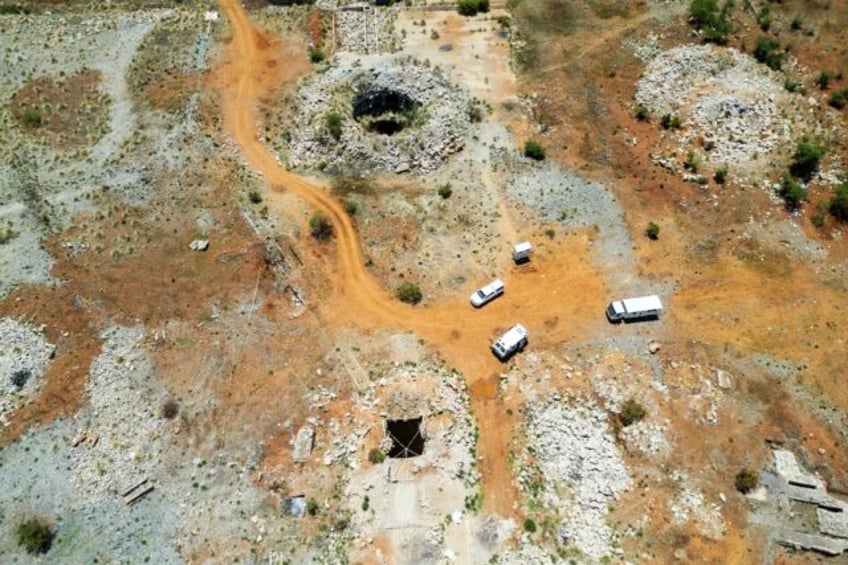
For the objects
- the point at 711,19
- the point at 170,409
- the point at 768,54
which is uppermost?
the point at 711,19

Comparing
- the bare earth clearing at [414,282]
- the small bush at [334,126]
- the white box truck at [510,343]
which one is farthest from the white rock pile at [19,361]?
the white box truck at [510,343]

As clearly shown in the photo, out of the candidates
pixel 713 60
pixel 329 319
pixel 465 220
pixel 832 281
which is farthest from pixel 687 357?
pixel 713 60

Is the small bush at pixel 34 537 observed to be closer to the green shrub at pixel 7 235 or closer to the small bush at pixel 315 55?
the green shrub at pixel 7 235

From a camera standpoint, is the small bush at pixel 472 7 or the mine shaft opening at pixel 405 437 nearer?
the mine shaft opening at pixel 405 437

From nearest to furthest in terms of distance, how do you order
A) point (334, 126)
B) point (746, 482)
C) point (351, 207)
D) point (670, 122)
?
point (746, 482)
point (351, 207)
point (334, 126)
point (670, 122)

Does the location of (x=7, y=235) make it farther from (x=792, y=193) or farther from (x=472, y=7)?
(x=792, y=193)

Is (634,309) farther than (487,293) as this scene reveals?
No

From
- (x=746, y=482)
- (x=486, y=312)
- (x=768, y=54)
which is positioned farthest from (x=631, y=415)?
(x=768, y=54)
